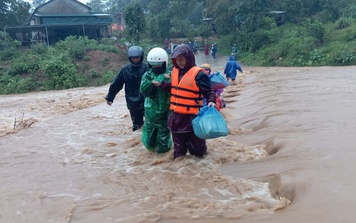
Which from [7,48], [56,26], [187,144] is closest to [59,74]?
[7,48]

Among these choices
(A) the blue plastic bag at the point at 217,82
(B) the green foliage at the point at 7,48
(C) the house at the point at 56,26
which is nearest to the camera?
(A) the blue plastic bag at the point at 217,82

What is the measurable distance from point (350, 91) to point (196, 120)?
7.10 meters

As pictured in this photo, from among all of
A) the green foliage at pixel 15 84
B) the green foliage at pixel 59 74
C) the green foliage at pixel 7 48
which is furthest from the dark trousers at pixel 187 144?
the green foliage at pixel 7 48

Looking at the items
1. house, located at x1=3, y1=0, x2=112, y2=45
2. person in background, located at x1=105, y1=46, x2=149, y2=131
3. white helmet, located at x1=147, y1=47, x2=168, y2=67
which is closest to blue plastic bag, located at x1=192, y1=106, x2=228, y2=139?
white helmet, located at x1=147, y1=47, x2=168, y2=67

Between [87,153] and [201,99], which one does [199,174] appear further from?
[87,153]

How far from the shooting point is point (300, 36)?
26.8 m

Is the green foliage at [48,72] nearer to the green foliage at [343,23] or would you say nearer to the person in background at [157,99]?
the green foliage at [343,23]

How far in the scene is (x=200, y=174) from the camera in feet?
15.7

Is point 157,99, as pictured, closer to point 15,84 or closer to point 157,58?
point 157,58

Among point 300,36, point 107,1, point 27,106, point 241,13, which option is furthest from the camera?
point 107,1

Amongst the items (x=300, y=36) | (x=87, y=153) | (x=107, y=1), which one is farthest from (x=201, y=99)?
(x=107, y=1)

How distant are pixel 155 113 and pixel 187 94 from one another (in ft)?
2.29

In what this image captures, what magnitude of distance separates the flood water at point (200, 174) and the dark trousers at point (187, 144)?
12 cm

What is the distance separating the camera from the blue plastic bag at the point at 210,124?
4.31 metres
